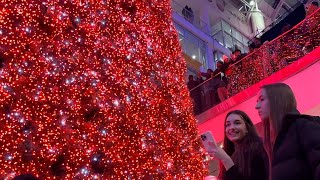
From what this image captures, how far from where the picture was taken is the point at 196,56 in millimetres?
18047

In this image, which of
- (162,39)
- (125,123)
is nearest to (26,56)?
(125,123)

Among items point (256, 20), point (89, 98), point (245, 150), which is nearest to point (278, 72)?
point (89, 98)

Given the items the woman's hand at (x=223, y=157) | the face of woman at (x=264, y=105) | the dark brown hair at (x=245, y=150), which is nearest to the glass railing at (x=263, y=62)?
the dark brown hair at (x=245, y=150)

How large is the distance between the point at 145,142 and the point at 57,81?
37.3 inches

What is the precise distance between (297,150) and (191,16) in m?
16.8

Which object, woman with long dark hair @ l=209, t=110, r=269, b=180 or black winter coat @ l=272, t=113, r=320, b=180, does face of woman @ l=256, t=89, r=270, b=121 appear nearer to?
black winter coat @ l=272, t=113, r=320, b=180

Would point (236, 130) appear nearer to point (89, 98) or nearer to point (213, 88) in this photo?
point (89, 98)

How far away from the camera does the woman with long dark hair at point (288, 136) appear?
2.03 meters

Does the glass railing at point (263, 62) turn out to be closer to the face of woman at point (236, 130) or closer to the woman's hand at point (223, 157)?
the face of woman at point (236, 130)

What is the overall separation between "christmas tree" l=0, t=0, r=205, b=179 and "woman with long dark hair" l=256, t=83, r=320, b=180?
2.11 meters

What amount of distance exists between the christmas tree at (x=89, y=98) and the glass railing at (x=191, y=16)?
42.2ft

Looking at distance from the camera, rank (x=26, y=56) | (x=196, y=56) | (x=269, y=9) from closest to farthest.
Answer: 1. (x=26, y=56)
2. (x=196, y=56)
3. (x=269, y=9)

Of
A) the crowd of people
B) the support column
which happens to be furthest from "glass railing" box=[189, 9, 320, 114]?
the support column

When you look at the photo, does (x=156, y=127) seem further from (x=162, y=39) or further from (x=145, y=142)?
(x=162, y=39)
